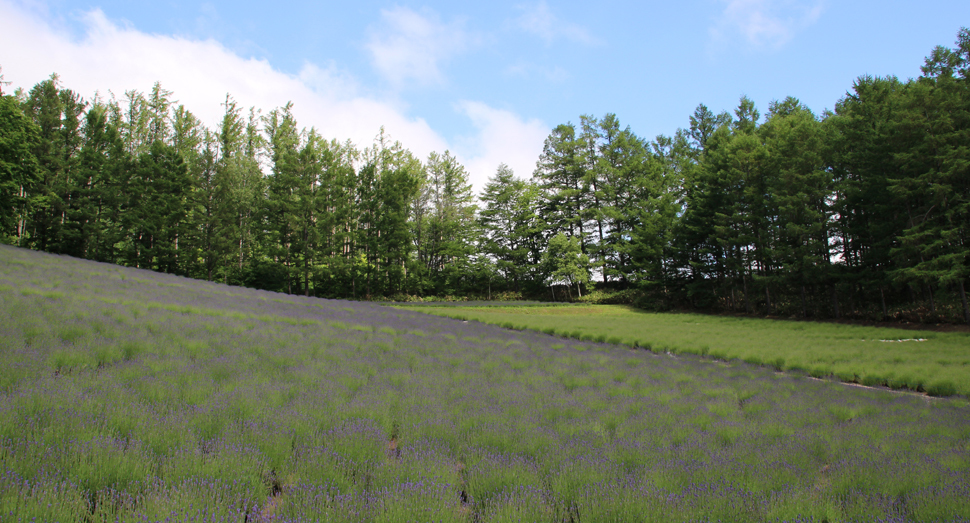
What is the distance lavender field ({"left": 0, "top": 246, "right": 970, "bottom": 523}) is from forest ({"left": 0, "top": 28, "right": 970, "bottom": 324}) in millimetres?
23080

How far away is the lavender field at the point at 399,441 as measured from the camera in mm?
2547

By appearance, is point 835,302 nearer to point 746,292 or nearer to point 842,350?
point 746,292

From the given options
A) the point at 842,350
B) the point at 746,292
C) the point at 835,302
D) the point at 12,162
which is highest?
the point at 12,162

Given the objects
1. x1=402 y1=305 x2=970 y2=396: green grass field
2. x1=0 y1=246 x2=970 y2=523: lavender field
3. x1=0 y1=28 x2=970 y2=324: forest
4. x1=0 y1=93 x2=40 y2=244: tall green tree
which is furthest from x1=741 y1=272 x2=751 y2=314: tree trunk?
x1=0 y1=93 x2=40 y2=244: tall green tree

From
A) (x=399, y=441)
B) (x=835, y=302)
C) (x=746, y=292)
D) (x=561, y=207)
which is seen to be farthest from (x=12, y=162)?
(x=835, y=302)

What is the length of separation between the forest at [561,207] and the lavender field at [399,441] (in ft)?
75.7

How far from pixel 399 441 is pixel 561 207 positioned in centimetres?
4568

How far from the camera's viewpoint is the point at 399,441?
3.92m

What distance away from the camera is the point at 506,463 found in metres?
3.44

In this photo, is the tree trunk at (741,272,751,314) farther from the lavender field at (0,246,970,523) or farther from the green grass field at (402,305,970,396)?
the lavender field at (0,246,970,523)

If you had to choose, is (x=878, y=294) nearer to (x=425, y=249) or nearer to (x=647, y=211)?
(x=647, y=211)

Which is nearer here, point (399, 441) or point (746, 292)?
point (399, 441)

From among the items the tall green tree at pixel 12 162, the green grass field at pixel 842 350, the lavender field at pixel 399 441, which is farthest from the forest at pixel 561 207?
the lavender field at pixel 399 441

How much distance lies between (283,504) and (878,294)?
36864 mm
